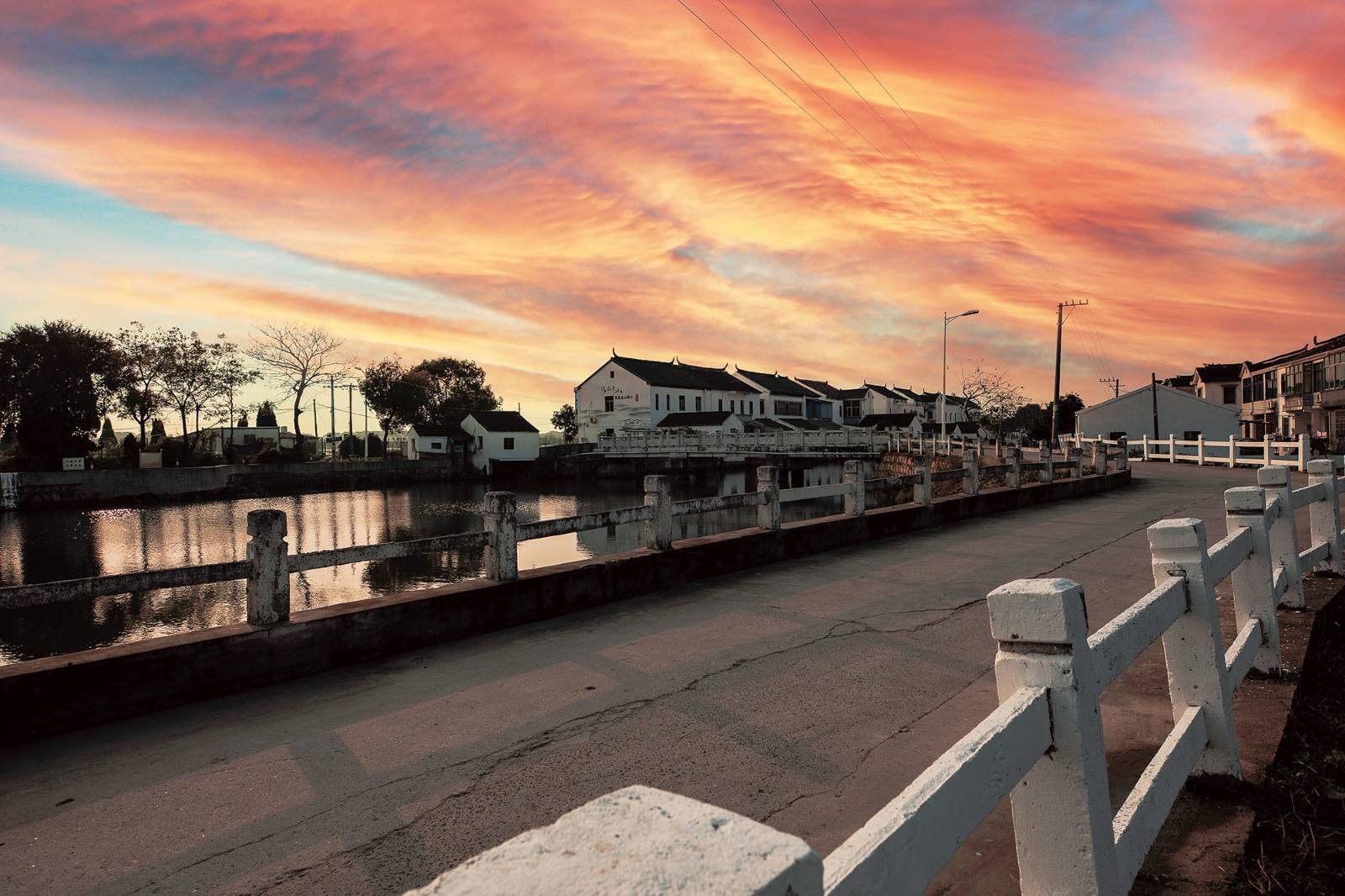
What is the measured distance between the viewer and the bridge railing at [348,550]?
5410 millimetres

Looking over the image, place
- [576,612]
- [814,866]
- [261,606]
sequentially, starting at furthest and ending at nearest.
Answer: [576,612] < [261,606] < [814,866]

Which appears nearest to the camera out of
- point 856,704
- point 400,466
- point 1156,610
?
point 1156,610

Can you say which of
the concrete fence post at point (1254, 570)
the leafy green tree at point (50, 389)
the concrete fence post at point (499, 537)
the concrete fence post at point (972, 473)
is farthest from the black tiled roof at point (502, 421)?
the concrete fence post at point (1254, 570)


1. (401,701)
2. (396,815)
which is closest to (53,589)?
(401,701)

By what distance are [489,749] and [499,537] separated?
3.23m

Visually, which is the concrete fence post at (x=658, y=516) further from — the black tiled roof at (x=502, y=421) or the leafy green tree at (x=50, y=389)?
the black tiled roof at (x=502, y=421)

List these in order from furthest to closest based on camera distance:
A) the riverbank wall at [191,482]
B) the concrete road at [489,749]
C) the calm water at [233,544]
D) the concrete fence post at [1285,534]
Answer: the riverbank wall at [191,482] < the calm water at [233,544] < the concrete fence post at [1285,534] < the concrete road at [489,749]

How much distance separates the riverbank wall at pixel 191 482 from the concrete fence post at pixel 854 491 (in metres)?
54.5

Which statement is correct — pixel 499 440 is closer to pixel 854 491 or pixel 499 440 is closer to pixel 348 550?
pixel 854 491

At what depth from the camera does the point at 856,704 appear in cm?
537

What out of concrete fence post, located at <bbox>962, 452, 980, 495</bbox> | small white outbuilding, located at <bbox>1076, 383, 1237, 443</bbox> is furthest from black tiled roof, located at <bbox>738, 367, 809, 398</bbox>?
concrete fence post, located at <bbox>962, 452, 980, 495</bbox>

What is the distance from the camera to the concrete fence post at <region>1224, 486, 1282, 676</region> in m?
4.74

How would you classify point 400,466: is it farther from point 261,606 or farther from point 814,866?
point 814,866

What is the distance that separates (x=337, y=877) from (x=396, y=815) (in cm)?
55
